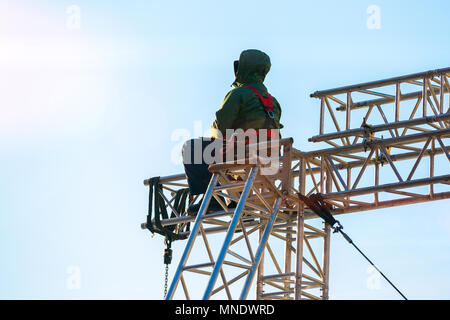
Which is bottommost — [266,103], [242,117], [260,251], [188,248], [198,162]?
[260,251]

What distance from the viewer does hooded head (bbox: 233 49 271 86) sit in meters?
15.0

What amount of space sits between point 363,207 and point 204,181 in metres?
2.25

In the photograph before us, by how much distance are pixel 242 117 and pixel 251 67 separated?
2.42 ft

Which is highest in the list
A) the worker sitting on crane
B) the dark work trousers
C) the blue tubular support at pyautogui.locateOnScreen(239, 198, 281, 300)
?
the worker sitting on crane

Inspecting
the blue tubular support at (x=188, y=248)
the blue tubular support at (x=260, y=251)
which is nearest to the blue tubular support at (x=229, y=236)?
the blue tubular support at (x=260, y=251)

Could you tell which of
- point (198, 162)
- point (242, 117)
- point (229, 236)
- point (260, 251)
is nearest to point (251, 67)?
point (242, 117)

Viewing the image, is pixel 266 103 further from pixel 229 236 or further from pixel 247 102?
pixel 229 236

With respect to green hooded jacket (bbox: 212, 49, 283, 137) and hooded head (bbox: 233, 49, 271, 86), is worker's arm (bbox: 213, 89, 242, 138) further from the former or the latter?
hooded head (bbox: 233, 49, 271, 86)

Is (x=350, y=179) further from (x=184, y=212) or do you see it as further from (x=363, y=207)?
(x=184, y=212)

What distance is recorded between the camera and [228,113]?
14.7 m

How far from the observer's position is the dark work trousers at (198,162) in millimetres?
15078

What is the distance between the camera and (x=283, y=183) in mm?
14906

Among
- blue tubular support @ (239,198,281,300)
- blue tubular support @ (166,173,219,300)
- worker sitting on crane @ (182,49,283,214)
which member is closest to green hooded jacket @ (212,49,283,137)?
worker sitting on crane @ (182,49,283,214)

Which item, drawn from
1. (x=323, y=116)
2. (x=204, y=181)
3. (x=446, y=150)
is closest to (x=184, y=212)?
(x=204, y=181)
